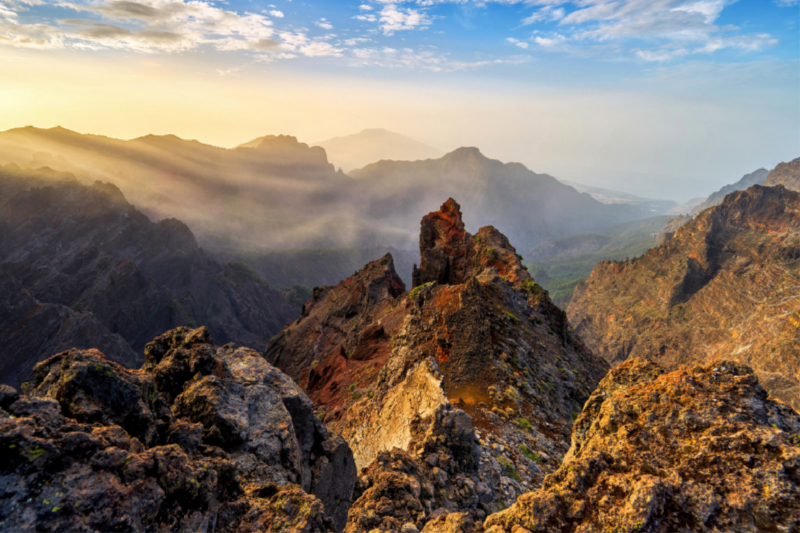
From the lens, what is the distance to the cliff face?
2420 inches

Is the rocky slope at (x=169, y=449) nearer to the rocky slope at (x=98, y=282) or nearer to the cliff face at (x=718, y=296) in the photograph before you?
the rocky slope at (x=98, y=282)

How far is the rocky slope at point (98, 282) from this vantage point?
6372 cm

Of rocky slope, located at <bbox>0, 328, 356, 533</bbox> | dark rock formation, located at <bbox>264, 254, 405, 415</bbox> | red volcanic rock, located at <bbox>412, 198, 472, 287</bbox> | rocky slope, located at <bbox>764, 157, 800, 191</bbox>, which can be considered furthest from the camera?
rocky slope, located at <bbox>764, 157, 800, 191</bbox>

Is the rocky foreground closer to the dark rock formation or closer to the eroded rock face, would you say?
the eroded rock face

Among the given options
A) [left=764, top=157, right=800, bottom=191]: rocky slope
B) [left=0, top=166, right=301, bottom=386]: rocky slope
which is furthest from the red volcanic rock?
[left=764, top=157, right=800, bottom=191]: rocky slope

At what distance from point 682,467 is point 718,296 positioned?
3828 inches

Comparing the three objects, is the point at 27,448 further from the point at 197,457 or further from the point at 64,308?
the point at 64,308

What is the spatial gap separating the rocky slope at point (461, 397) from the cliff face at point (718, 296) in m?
56.3

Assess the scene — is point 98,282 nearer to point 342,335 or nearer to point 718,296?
point 342,335

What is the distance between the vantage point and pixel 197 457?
21.9 feet

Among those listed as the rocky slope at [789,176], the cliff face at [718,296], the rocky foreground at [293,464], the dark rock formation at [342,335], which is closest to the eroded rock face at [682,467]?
the rocky foreground at [293,464]

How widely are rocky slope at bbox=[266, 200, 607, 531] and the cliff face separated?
56.3 meters

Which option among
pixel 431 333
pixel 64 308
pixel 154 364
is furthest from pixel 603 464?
pixel 64 308

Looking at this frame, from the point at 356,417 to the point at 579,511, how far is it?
1296 cm
